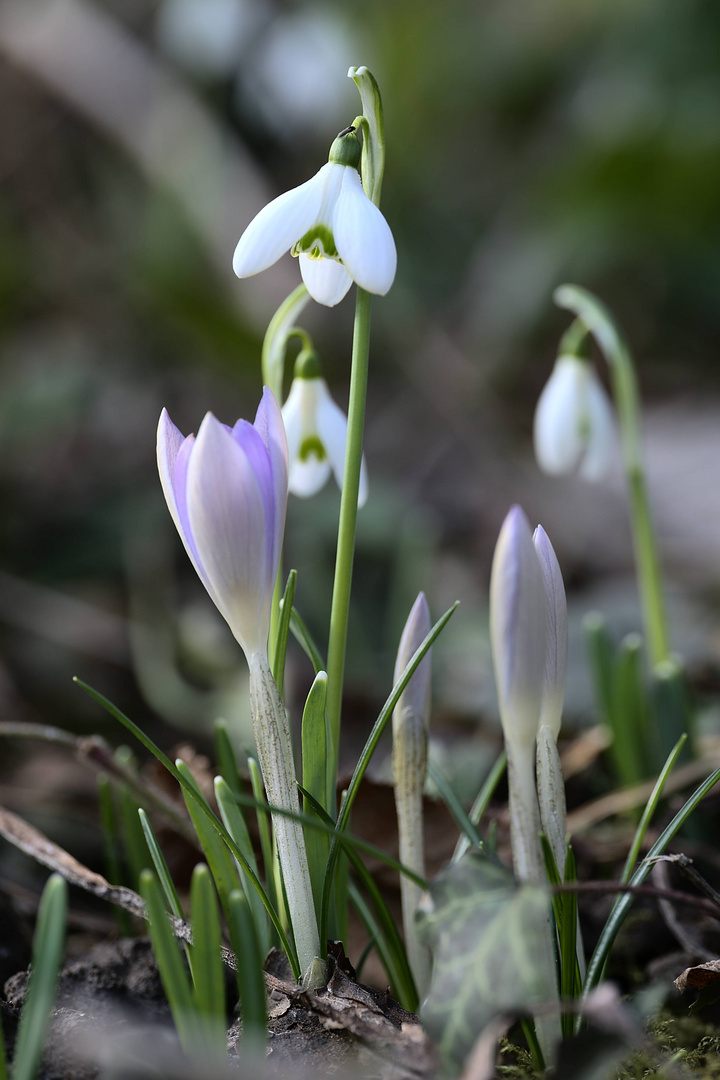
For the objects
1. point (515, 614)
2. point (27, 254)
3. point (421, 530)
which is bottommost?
point (515, 614)

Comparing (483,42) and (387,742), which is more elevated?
(483,42)

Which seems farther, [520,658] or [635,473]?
[635,473]

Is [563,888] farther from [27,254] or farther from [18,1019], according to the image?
[27,254]

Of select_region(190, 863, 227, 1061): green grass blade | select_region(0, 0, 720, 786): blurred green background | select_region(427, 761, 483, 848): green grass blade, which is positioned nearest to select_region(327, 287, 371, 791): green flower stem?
select_region(427, 761, 483, 848): green grass blade

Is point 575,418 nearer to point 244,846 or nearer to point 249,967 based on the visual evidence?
point 244,846

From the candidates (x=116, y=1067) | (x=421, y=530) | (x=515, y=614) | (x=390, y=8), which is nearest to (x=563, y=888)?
(x=515, y=614)

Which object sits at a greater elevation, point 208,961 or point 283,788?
point 283,788

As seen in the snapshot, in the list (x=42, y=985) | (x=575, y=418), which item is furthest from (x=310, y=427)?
(x=575, y=418)
